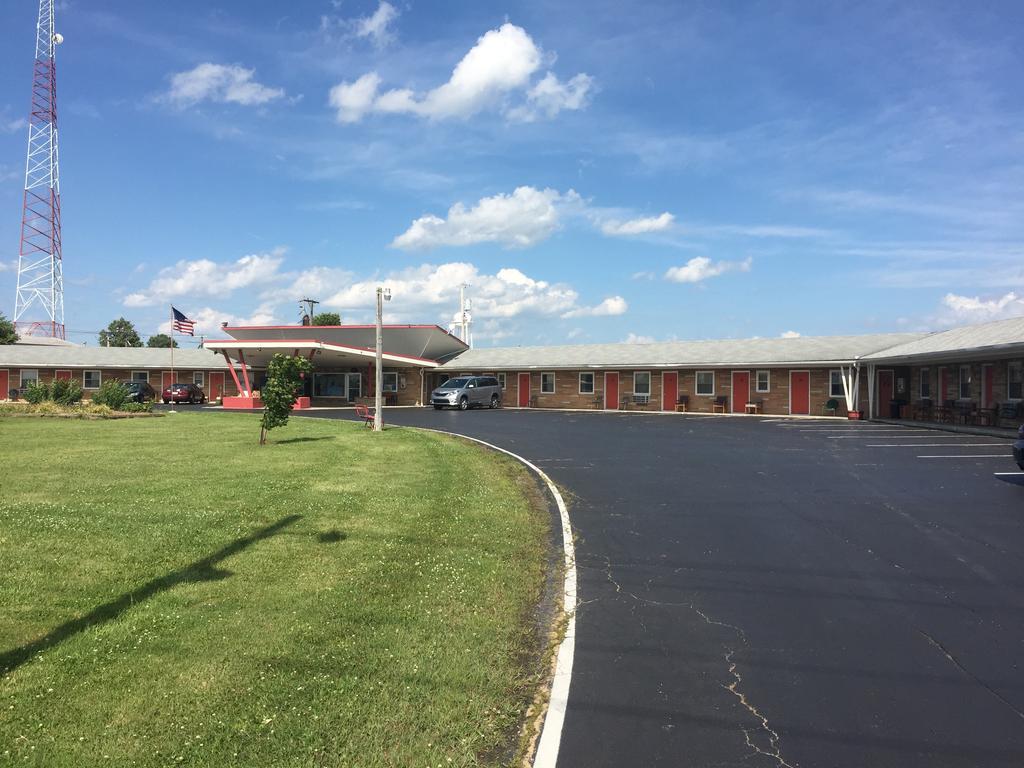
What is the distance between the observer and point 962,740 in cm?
349

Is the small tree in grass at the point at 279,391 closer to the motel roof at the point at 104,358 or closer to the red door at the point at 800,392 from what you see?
the red door at the point at 800,392

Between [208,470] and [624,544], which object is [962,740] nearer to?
[624,544]

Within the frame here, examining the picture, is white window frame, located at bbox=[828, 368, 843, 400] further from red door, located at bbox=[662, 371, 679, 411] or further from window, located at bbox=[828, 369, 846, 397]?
red door, located at bbox=[662, 371, 679, 411]

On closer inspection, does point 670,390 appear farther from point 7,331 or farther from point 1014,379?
point 7,331

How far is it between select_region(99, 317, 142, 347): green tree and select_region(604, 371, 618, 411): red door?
255 feet

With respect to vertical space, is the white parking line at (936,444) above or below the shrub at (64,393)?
below

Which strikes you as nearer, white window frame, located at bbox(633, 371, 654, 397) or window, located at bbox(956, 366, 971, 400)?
window, located at bbox(956, 366, 971, 400)

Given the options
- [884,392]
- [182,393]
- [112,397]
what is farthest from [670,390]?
[182,393]

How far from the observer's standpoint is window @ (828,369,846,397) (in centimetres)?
3222

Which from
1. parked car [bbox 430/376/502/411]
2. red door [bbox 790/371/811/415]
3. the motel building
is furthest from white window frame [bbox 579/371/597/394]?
red door [bbox 790/371/811/415]

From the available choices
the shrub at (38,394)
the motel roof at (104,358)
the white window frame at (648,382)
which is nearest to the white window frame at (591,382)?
the white window frame at (648,382)

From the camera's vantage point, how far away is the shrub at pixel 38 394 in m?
27.1

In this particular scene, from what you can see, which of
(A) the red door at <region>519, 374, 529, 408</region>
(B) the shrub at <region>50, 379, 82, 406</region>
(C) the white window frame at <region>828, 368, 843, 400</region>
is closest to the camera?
(B) the shrub at <region>50, 379, 82, 406</region>

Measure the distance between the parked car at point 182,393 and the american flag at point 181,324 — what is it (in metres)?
4.32
